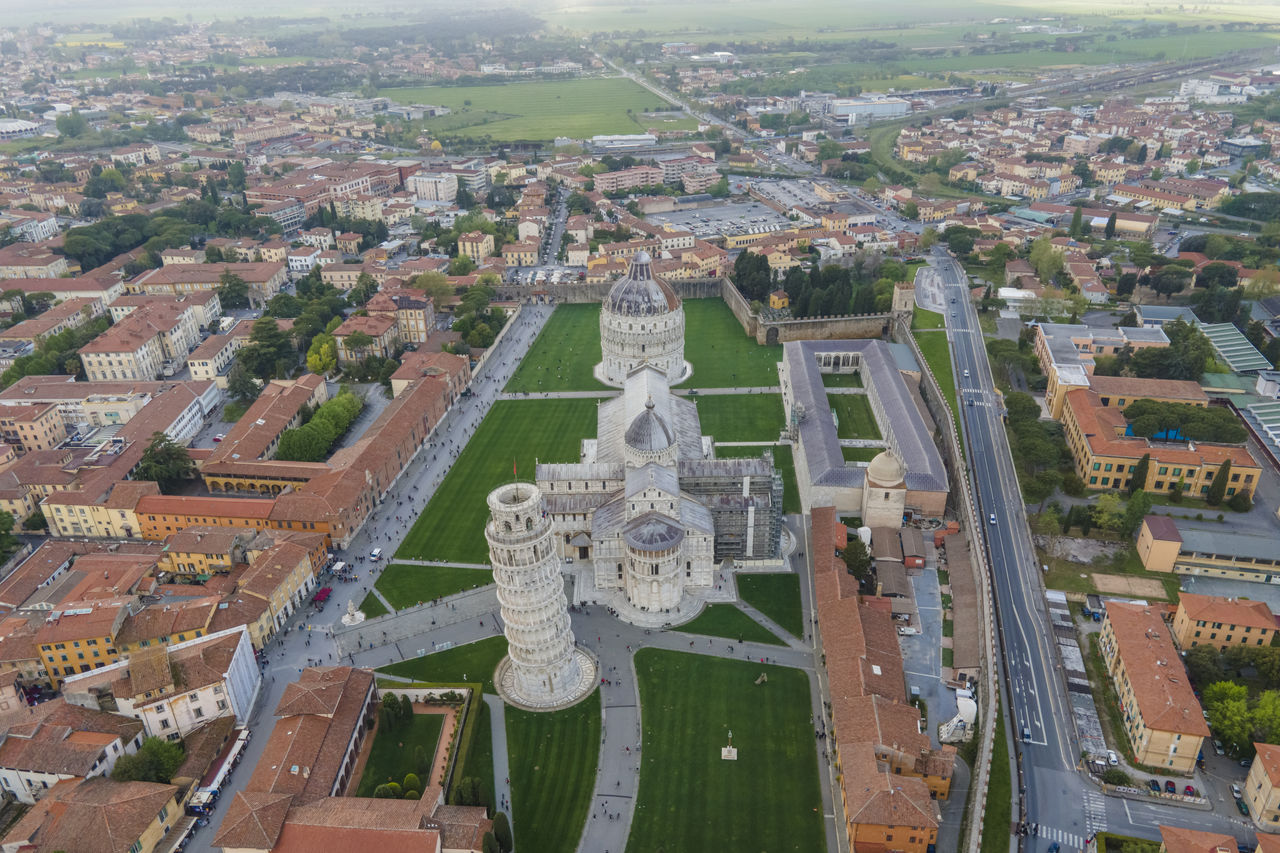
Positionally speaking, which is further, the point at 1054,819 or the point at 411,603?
the point at 411,603

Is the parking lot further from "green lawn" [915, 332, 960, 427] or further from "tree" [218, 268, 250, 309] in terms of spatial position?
"tree" [218, 268, 250, 309]

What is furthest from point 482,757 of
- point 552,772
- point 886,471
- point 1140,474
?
point 1140,474

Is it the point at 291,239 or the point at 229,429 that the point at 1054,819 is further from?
the point at 291,239

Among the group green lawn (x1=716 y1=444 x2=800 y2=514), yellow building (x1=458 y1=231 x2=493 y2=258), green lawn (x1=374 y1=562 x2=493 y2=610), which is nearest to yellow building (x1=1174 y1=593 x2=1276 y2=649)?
green lawn (x1=716 y1=444 x2=800 y2=514)

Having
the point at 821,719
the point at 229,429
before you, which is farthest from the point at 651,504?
the point at 229,429

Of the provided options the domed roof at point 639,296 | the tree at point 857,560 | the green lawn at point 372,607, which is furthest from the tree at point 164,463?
the tree at point 857,560

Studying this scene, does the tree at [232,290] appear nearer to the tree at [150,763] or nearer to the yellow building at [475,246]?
the yellow building at [475,246]

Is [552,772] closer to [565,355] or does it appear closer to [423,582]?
[423,582]
